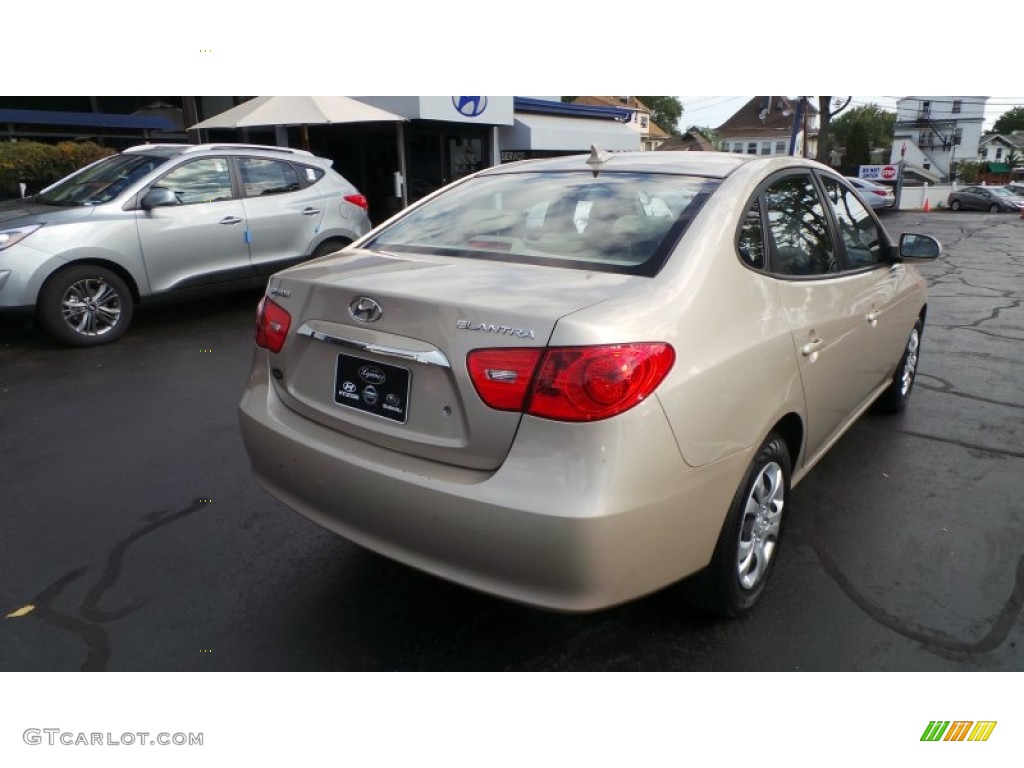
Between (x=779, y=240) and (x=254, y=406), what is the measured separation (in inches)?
82.4

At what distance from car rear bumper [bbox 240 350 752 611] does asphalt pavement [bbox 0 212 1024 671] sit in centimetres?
50

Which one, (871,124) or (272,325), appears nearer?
(272,325)

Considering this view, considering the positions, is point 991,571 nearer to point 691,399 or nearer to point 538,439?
point 691,399

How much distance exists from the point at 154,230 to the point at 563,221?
17.1ft

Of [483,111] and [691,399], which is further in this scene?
[483,111]

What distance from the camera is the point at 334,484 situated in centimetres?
240

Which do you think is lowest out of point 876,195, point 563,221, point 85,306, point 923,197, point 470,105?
point 923,197

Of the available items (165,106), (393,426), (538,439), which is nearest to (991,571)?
(538,439)

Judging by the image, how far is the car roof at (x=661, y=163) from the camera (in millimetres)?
2963

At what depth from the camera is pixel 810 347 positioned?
2.89 meters

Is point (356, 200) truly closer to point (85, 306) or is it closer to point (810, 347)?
point (85, 306)

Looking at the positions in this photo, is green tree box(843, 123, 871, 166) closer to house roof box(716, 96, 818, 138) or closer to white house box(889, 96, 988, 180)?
white house box(889, 96, 988, 180)

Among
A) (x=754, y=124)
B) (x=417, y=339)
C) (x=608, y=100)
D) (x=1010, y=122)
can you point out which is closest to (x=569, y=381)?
(x=417, y=339)

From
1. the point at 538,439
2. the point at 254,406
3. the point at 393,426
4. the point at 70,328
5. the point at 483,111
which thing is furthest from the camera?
the point at 483,111
